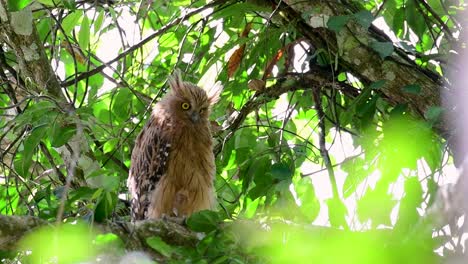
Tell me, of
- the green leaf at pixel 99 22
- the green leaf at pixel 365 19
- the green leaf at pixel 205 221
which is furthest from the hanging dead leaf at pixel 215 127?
the green leaf at pixel 205 221

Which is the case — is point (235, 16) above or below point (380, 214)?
above

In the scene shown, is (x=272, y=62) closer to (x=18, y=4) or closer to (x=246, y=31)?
(x=246, y=31)

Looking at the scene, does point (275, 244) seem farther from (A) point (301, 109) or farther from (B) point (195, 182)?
(A) point (301, 109)

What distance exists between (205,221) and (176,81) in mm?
2753

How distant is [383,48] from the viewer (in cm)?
445

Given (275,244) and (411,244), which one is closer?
(411,244)

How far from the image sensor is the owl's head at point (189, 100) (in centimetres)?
605

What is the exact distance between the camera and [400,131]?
12.2ft

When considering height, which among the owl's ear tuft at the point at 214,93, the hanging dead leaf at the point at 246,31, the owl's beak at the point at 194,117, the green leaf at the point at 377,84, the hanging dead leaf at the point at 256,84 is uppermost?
the hanging dead leaf at the point at 246,31

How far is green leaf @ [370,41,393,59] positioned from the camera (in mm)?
4414

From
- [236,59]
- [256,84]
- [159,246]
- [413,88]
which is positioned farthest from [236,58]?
[159,246]

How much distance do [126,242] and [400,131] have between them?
52.9 inches

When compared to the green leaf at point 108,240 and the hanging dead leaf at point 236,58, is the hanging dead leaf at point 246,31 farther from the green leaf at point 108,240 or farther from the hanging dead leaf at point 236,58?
the green leaf at point 108,240

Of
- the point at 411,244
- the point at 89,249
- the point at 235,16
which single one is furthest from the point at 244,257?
the point at 235,16
